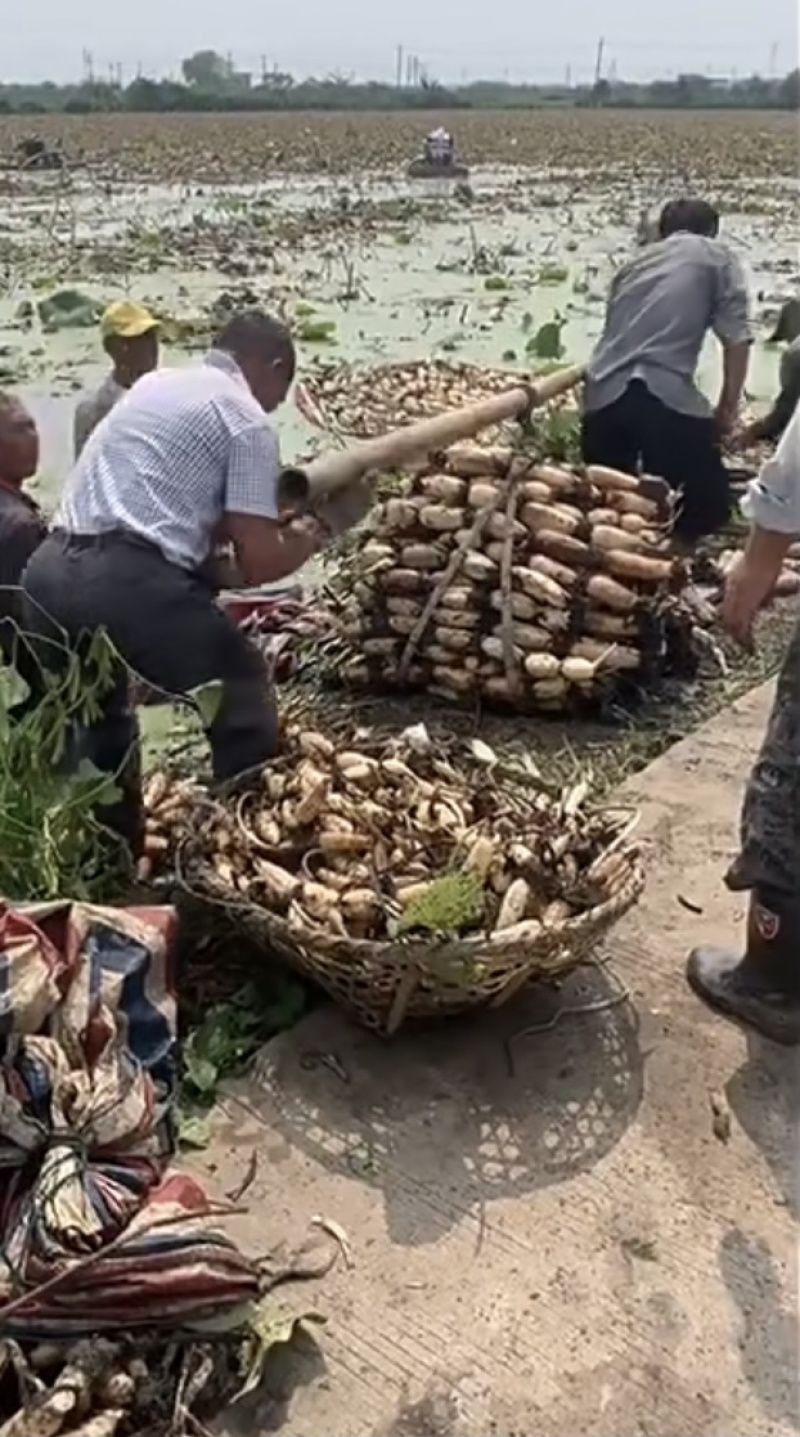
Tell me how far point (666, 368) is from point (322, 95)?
8251 cm

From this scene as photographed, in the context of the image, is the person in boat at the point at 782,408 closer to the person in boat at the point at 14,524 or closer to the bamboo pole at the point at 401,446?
the bamboo pole at the point at 401,446

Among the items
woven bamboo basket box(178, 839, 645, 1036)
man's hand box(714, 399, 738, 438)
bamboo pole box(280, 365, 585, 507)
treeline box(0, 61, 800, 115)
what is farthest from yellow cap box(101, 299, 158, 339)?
treeline box(0, 61, 800, 115)

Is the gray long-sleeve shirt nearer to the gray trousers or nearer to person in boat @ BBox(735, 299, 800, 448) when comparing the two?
person in boat @ BBox(735, 299, 800, 448)

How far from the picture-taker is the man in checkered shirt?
3.96 m

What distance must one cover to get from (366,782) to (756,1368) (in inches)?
66.5

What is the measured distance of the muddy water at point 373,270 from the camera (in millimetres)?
11523

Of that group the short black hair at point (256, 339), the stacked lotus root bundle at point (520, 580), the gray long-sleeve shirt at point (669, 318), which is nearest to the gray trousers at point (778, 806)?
the short black hair at point (256, 339)

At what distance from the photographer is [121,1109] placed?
2.78 meters

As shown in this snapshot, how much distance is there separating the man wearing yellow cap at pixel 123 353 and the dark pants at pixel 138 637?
1589 millimetres

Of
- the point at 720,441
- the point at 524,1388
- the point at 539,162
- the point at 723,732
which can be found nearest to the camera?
the point at 524,1388

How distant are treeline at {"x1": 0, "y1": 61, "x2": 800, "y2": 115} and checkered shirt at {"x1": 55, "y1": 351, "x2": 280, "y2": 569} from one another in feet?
168

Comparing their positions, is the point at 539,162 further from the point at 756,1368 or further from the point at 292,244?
the point at 756,1368

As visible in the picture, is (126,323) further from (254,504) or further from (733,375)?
(733,375)

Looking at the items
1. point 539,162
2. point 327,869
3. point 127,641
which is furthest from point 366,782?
point 539,162
